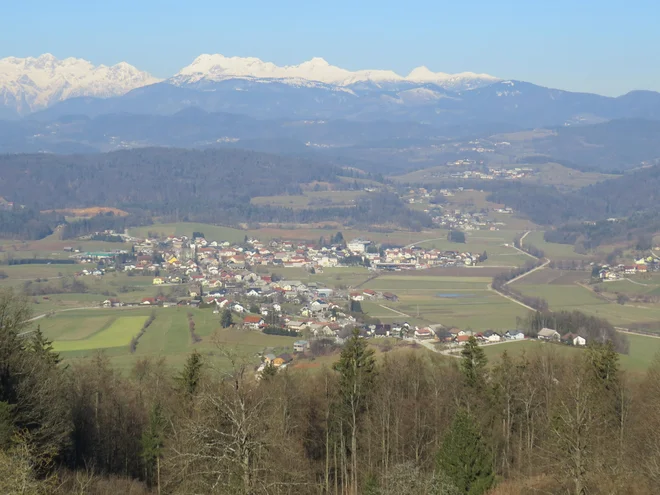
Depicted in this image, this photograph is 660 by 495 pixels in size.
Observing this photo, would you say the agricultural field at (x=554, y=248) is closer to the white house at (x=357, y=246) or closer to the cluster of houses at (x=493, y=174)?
the white house at (x=357, y=246)

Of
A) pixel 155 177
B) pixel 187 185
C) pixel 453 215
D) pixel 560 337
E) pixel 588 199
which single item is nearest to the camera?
pixel 560 337

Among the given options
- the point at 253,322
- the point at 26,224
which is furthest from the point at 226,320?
the point at 26,224

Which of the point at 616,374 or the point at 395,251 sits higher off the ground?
the point at 616,374

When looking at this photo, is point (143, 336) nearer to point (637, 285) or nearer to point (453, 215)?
point (637, 285)

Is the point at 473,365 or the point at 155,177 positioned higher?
the point at 473,365

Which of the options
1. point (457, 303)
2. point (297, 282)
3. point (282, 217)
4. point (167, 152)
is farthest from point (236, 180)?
point (457, 303)

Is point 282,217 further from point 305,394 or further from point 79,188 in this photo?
point 305,394
